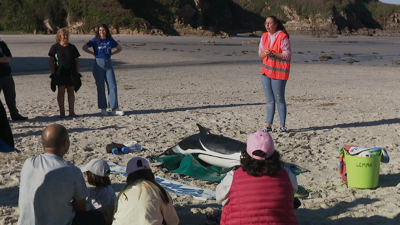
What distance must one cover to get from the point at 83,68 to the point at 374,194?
47.1ft

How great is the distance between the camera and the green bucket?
14.3 feet

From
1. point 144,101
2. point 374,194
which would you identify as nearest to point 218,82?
point 144,101

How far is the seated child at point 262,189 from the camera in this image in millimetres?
2637

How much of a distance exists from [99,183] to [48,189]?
2.52 ft

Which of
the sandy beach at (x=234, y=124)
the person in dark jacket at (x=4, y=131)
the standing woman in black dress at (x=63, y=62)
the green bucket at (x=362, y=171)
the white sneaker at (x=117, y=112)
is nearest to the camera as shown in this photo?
the person in dark jacket at (x=4, y=131)

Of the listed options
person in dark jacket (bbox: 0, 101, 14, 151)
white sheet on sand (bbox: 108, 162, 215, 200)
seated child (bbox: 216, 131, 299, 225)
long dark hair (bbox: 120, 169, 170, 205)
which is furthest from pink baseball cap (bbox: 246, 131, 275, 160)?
person in dark jacket (bbox: 0, 101, 14, 151)

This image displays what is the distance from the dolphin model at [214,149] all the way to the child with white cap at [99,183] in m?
1.84

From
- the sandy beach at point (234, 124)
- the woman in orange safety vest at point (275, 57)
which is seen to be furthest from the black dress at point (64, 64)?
the woman in orange safety vest at point (275, 57)

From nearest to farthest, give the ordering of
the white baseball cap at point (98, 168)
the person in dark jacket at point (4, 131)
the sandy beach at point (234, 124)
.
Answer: the white baseball cap at point (98, 168) → the person in dark jacket at point (4, 131) → the sandy beach at point (234, 124)

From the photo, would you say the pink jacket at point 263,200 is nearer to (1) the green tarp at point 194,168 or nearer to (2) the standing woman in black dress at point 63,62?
(1) the green tarp at point 194,168

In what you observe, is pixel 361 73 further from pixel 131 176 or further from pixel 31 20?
pixel 31 20

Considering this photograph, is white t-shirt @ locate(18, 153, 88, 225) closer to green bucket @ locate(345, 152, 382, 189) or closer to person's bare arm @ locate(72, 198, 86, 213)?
person's bare arm @ locate(72, 198, 86, 213)

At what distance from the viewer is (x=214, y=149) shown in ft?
16.9

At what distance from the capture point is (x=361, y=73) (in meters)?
16.2
